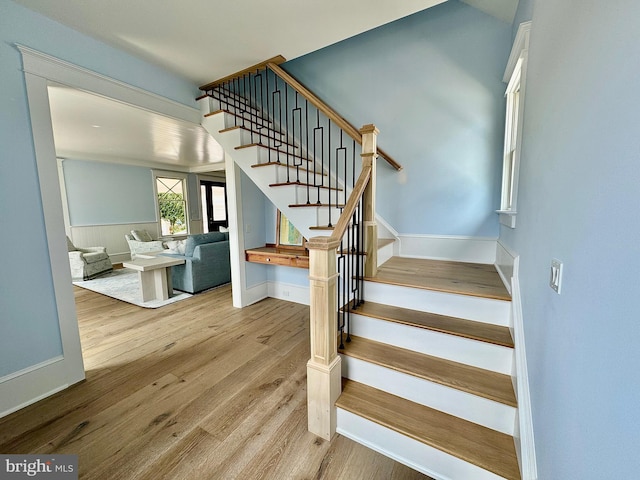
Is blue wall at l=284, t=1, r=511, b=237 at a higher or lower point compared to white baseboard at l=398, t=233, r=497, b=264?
higher

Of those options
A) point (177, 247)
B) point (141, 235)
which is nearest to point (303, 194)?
point (177, 247)

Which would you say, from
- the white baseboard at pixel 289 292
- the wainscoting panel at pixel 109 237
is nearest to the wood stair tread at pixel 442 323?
the white baseboard at pixel 289 292

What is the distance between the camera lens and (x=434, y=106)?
2.74 m

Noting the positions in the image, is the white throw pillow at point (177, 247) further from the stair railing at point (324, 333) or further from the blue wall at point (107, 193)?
the stair railing at point (324, 333)

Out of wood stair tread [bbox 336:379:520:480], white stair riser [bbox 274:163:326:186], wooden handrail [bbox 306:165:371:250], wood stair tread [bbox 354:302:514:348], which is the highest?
white stair riser [bbox 274:163:326:186]

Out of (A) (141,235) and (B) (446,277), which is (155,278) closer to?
(A) (141,235)

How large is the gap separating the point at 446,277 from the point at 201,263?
359 centimetres

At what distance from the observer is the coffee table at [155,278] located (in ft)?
12.1

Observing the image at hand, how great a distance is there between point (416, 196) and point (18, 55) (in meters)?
3.49

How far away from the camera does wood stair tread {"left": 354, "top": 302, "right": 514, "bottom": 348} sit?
5.01 feet

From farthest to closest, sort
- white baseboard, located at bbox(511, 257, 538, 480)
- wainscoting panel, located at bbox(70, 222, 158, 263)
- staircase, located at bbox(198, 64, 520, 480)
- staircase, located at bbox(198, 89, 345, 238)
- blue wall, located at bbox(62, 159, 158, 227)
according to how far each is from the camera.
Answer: wainscoting panel, located at bbox(70, 222, 158, 263) → blue wall, located at bbox(62, 159, 158, 227) → staircase, located at bbox(198, 89, 345, 238) → staircase, located at bbox(198, 64, 520, 480) → white baseboard, located at bbox(511, 257, 538, 480)

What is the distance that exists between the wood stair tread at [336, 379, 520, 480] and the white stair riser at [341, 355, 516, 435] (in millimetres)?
31

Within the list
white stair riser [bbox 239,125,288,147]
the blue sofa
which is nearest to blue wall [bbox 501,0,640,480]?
white stair riser [bbox 239,125,288,147]

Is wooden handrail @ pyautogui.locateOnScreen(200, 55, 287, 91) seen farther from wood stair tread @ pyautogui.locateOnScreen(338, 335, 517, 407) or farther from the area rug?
the area rug
